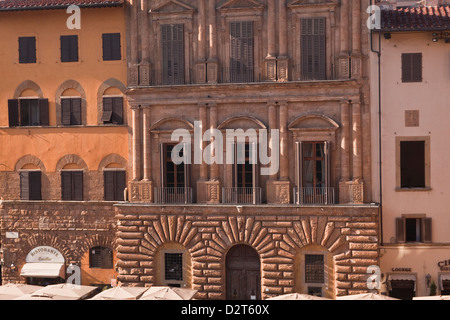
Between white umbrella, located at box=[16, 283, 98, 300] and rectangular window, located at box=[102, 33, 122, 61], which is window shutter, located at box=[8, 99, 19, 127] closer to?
rectangular window, located at box=[102, 33, 122, 61]

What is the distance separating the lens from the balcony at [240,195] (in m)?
25.4

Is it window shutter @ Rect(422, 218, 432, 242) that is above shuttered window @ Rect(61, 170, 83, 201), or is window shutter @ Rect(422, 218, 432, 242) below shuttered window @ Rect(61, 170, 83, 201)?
below

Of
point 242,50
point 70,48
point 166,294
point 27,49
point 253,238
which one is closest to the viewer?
point 166,294

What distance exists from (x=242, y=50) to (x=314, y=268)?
31.9 feet

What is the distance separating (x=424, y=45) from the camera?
25.0 metres

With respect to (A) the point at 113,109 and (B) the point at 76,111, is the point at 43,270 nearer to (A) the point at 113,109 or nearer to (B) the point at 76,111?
(B) the point at 76,111

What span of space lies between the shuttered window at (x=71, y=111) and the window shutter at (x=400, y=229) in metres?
14.7

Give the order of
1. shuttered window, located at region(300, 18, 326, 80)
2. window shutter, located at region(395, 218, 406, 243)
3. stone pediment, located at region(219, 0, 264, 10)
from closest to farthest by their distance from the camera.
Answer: shuttered window, located at region(300, 18, 326, 80)
window shutter, located at region(395, 218, 406, 243)
stone pediment, located at region(219, 0, 264, 10)

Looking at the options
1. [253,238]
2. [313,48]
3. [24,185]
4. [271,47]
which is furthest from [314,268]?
[24,185]

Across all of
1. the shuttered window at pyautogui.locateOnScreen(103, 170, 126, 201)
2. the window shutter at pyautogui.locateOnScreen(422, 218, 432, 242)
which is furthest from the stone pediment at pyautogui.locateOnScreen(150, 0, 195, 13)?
the window shutter at pyautogui.locateOnScreen(422, 218, 432, 242)

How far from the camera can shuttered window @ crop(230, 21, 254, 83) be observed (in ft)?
83.7

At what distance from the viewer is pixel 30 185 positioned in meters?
27.9

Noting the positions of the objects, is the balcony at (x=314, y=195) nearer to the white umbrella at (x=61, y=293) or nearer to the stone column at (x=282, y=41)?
the stone column at (x=282, y=41)

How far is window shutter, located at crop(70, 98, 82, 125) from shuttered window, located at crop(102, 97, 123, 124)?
→ 4.00 feet
